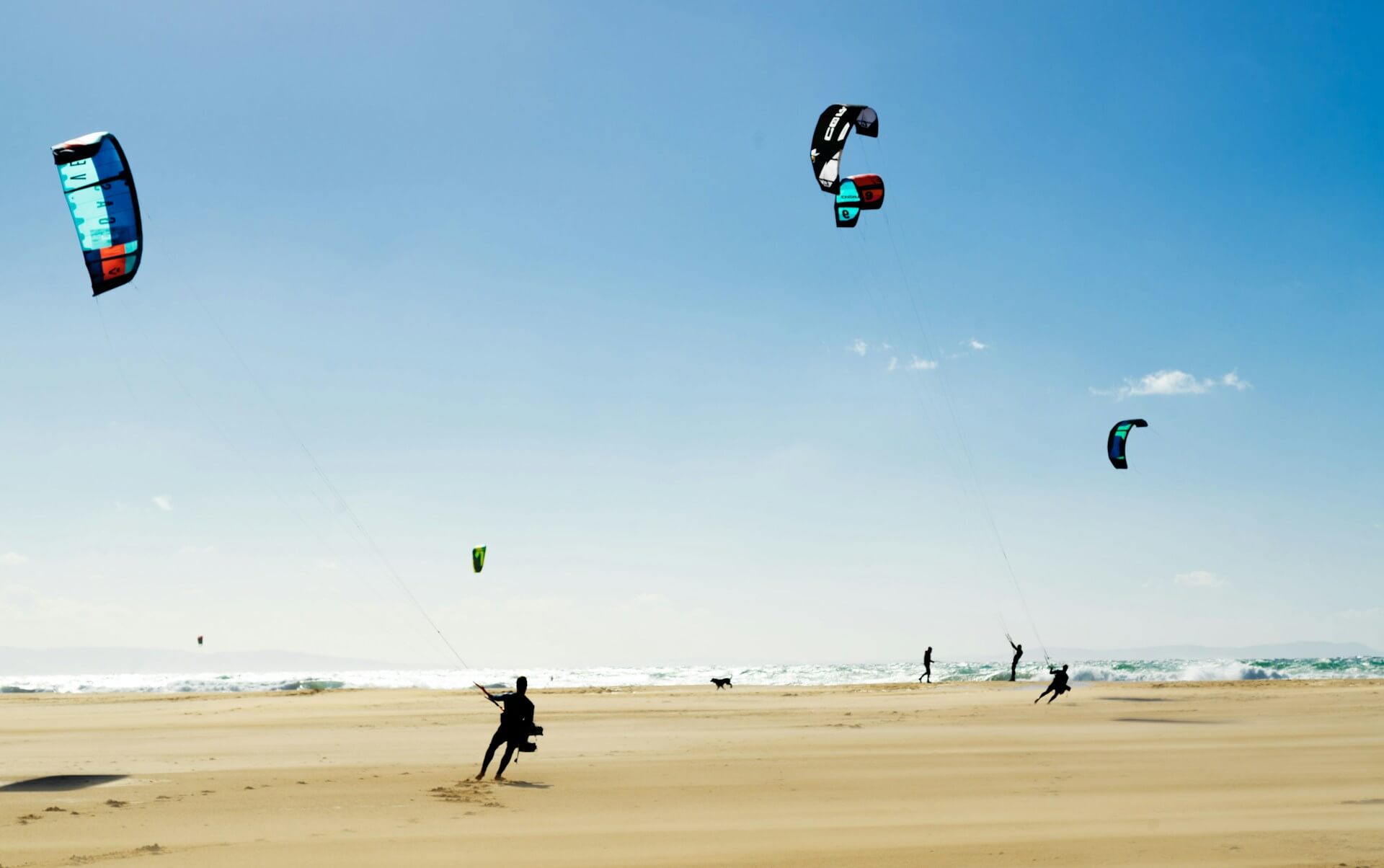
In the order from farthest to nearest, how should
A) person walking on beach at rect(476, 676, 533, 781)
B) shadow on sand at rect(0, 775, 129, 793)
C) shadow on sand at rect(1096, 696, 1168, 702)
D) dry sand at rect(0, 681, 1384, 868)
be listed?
shadow on sand at rect(1096, 696, 1168, 702), person walking on beach at rect(476, 676, 533, 781), shadow on sand at rect(0, 775, 129, 793), dry sand at rect(0, 681, 1384, 868)

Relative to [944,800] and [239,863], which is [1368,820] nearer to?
[944,800]

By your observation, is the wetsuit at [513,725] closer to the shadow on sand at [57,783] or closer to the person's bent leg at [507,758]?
the person's bent leg at [507,758]

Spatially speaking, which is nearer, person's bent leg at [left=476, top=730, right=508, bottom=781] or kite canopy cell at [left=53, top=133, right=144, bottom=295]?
person's bent leg at [left=476, top=730, right=508, bottom=781]

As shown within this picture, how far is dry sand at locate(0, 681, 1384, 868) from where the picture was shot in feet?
24.2

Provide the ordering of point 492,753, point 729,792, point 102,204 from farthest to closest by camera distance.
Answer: point 102,204
point 492,753
point 729,792

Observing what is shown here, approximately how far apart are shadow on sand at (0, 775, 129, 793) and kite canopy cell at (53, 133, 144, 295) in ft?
19.5

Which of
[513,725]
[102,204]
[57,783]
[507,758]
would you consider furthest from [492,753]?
[102,204]

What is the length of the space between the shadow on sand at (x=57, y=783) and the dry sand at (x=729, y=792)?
6cm

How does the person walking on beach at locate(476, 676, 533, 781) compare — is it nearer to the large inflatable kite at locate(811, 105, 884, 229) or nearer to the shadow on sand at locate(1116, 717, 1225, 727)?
the large inflatable kite at locate(811, 105, 884, 229)

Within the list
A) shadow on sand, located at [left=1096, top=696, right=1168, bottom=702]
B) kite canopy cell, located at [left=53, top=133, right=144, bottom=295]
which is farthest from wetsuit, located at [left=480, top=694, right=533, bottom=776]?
shadow on sand, located at [left=1096, top=696, right=1168, bottom=702]

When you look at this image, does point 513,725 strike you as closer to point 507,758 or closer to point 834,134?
point 507,758

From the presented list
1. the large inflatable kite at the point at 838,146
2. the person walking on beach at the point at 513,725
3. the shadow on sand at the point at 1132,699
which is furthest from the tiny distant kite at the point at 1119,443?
the person walking on beach at the point at 513,725

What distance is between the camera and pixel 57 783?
37.2 ft

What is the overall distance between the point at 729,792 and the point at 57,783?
308 inches
